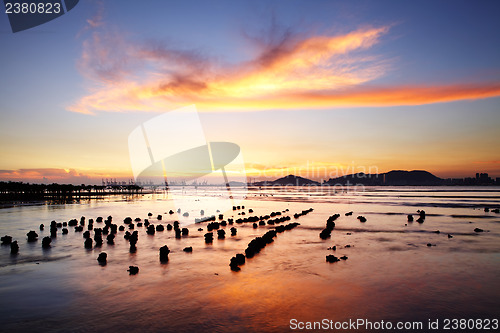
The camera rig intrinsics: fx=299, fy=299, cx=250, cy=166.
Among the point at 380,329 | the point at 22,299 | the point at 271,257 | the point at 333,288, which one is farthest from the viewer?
the point at 271,257

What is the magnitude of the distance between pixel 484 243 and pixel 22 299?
27003mm

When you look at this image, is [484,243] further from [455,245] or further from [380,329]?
[380,329]

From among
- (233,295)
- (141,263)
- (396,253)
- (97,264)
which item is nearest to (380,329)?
(233,295)

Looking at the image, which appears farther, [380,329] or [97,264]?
[97,264]

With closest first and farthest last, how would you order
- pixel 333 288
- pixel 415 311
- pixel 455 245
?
pixel 415 311
pixel 333 288
pixel 455 245

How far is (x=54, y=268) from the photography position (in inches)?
626
